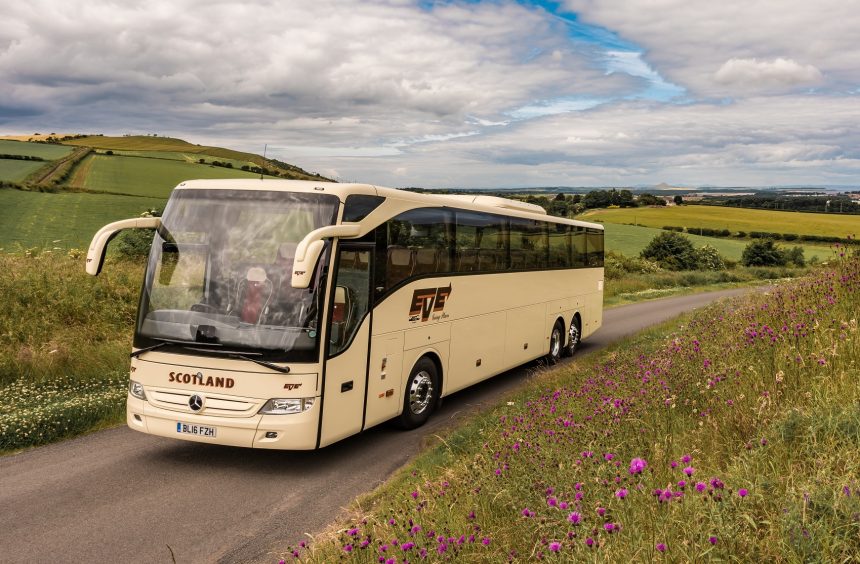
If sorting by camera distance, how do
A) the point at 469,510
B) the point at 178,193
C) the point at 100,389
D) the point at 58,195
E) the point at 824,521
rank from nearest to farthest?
the point at 824,521 → the point at 469,510 → the point at 178,193 → the point at 100,389 → the point at 58,195

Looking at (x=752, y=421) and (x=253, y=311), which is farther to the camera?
(x=253, y=311)

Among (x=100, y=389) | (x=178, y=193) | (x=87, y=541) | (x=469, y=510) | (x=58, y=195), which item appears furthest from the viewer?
(x=58, y=195)

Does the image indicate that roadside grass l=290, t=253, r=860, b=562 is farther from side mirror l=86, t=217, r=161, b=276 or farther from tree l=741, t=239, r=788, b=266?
tree l=741, t=239, r=788, b=266

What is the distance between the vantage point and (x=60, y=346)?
10719mm

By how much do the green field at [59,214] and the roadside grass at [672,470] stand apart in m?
26.7

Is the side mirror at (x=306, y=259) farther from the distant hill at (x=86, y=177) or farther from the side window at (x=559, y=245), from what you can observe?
the distant hill at (x=86, y=177)

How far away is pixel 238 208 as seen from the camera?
7301 millimetres

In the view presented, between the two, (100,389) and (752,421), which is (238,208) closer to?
(100,389)

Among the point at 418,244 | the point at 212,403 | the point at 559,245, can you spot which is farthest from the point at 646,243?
the point at 212,403

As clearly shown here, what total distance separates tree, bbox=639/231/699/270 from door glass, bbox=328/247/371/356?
145 ft

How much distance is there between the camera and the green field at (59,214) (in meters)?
30.8

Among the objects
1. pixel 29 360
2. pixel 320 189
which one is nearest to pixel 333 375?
pixel 320 189

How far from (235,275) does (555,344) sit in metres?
9.04

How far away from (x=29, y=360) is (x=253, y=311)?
5.52m
